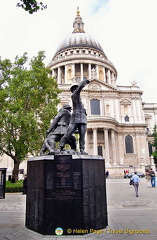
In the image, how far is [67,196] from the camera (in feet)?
17.3

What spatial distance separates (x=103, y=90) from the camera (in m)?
45.2

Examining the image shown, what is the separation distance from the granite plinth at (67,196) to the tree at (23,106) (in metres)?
10.8

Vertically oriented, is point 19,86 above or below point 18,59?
below

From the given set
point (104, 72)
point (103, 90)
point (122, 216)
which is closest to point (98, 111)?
point (103, 90)

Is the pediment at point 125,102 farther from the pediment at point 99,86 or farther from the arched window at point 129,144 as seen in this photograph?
the arched window at point 129,144

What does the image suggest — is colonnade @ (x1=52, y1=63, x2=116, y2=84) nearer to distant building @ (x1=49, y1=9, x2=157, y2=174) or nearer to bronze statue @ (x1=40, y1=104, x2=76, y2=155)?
distant building @ (x1=49, y1=9, x2=157, y2=174)

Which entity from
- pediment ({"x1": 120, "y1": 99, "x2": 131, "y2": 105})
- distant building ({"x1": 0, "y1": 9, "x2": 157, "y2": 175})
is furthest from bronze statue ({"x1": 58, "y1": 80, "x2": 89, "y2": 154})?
pediment ({"x1": 120, "y1": 99, "x2": 131, "y2": 105})

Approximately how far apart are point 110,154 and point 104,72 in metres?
28.6

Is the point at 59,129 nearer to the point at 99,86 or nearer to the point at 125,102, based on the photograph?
the point at 99,86

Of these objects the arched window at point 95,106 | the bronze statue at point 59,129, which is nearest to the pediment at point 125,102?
the arched window at point 95,106

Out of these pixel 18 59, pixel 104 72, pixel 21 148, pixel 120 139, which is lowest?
pixel 21 148

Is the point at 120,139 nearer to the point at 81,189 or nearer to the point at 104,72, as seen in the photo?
the point at 104,72

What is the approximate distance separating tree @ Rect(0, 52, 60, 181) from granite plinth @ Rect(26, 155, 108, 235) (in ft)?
35.3

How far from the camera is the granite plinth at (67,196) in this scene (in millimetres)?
5145
